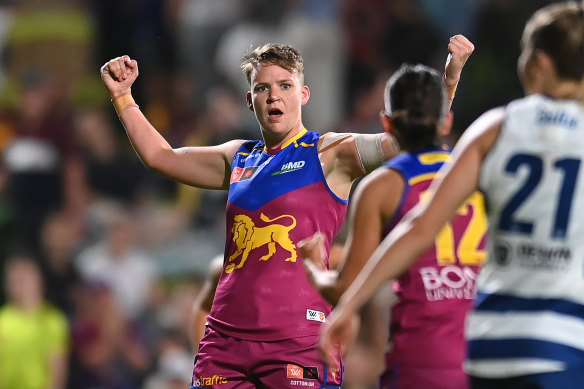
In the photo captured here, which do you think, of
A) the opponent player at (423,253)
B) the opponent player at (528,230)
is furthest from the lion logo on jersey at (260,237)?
the opponent player at (528,230)

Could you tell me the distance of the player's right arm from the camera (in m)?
6.15

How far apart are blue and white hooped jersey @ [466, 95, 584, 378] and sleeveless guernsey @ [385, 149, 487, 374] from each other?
2.06 ft

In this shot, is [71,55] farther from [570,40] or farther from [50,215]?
[570,40]

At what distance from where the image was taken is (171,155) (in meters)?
6.16

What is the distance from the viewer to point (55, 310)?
11.6m

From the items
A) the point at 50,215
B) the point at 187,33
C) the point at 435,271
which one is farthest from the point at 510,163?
the point at 187,33

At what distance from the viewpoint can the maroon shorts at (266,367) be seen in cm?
552

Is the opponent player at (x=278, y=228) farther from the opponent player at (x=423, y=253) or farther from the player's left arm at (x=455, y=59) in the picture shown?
the opponent player at (x=423, y=253)

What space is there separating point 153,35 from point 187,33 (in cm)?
57

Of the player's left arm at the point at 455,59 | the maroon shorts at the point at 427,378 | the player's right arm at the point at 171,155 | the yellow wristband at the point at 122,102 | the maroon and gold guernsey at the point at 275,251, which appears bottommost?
the maroon shorts at the point at 427,378

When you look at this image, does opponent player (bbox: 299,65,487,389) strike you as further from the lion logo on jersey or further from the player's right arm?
the player's right arm

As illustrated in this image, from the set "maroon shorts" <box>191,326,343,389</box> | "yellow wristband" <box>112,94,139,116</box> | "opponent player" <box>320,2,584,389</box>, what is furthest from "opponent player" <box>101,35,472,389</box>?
"opponent player" <box>320,2,584,389</box>

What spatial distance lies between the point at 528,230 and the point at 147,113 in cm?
1025

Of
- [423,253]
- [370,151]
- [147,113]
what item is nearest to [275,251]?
[370,151]
